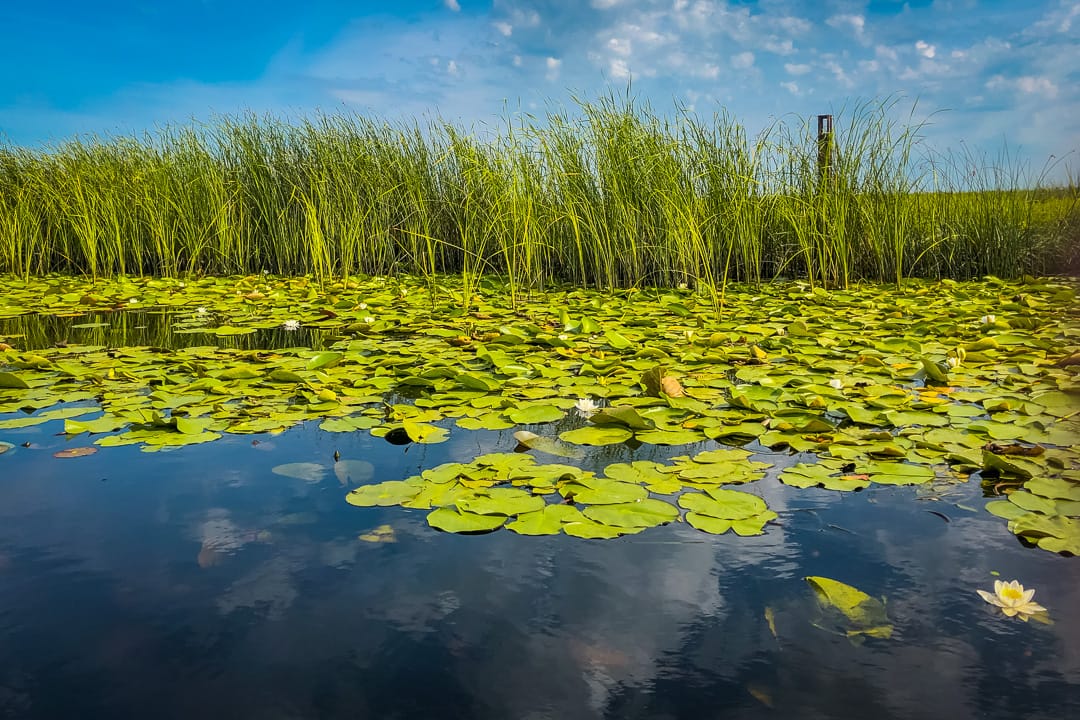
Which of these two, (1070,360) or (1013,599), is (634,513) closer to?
(1013,599)

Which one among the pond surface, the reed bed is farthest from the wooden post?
the pond surface

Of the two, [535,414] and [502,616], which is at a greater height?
[535,414]

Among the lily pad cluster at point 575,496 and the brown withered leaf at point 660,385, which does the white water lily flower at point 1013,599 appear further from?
the brown withered leaf at point 660,385

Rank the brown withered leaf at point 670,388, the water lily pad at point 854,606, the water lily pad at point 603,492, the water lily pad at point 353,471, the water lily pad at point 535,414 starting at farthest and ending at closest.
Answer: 1. the brown withered leaf at point 670,388
2. the water lily pad at point 535,414
3. the water lily pad at point 353,471
4. the water lily pad at point 603,492
5. the water lily pad at point 854,606

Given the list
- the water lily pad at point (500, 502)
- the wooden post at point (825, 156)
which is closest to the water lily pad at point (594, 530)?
the water lily pad at point (500, 502)

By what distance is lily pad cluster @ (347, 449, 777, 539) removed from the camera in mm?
1409

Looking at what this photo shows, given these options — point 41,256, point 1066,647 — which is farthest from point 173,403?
point 41,256

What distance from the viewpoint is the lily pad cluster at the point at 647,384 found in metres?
1.87

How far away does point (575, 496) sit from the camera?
152 centimetres

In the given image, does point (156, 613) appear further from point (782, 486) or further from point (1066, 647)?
point (1066, 647)

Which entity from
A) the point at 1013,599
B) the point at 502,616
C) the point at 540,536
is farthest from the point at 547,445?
the point at 1013,599

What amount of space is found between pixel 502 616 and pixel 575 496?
0.43 m

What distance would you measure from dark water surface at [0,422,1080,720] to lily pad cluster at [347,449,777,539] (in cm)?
4

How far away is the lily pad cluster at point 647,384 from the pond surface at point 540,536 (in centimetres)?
2
